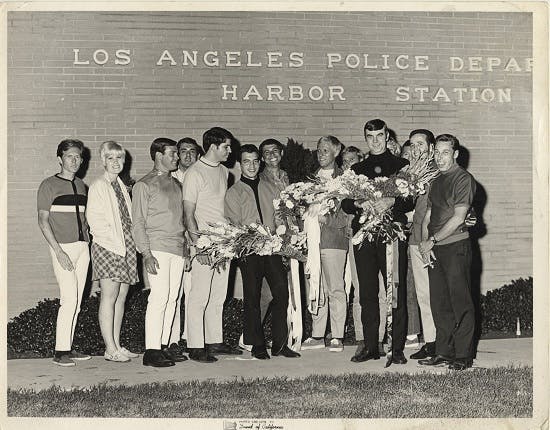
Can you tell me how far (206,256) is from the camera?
8102mm

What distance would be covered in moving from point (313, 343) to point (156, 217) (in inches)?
73.3

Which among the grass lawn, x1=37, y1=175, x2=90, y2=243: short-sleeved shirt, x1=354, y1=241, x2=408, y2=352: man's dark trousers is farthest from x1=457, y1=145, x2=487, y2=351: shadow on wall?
x1=37, y1=175, x2=90, y2=243: short-sleeved shirt

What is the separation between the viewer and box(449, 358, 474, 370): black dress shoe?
7.58 m

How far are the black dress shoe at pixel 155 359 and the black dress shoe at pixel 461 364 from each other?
235cm

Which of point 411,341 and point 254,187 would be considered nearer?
point 254,187

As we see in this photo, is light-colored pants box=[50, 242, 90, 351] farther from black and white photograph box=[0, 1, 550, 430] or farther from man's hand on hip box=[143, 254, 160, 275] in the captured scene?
man's hand on hip box=[143, 254, 160, 275]

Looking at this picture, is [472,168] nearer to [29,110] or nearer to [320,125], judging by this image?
[320,125]

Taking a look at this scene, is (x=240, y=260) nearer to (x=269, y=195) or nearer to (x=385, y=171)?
(x=269, y=195)

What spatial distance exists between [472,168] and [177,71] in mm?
3324

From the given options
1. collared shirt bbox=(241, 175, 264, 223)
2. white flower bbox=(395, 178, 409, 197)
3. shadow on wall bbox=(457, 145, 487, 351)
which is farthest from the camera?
shadow on wall bbox=(457, 145, 487, 351)

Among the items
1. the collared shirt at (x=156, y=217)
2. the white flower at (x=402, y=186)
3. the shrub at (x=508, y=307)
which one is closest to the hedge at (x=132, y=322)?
the shrub at (x=508, y=307)

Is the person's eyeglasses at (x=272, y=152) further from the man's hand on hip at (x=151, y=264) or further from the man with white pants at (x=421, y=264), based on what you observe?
the man's hand on hip at (x=151, y=264)

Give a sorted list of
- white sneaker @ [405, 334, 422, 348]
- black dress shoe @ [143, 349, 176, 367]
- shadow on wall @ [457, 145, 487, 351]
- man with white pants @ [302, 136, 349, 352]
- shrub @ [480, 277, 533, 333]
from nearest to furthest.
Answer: black dress shoe @ [143, 349, 176, 367] → man with white pants @ [302, 136, 349, 352] → white sneaker @ [405, 334, 422, 348] → shrub @ [480, 277, 533, 333] → shadow on wall @ [457, 145, 487, 351]

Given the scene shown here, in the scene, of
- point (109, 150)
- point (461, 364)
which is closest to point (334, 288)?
point (461, 364)
